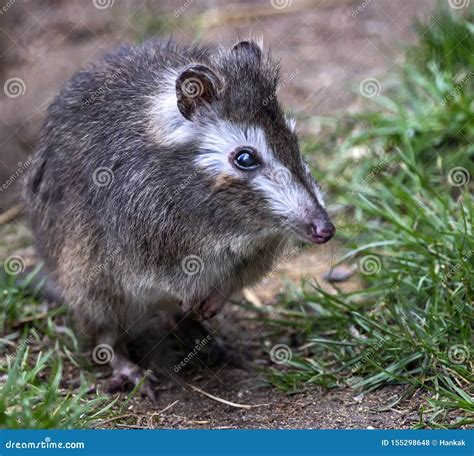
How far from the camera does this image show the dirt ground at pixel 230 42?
675 cm

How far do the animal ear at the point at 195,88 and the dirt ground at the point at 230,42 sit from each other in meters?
2.11

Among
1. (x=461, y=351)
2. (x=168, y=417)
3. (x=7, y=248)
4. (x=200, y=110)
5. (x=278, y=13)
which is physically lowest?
(x=168, y=417)

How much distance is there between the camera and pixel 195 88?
5.76 metres

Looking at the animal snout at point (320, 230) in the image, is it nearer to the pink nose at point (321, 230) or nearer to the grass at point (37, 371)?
the pink nose at point (321, 230)

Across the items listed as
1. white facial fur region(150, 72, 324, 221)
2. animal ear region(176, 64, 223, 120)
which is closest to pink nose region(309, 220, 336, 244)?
white facial fur region(150, 72, 324, 221)

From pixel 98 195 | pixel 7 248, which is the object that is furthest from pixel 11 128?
pixel 98 195

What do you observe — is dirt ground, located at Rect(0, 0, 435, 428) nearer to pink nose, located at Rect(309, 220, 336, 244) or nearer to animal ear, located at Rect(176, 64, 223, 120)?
pink nose, located at Rect(309, 220, 336, 244)

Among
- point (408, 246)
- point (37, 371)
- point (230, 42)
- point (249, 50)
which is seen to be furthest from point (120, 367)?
point (230, 42)

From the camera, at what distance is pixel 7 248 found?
8367mm

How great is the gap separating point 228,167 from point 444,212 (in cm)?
208

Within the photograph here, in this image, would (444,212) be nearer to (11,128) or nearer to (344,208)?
(344,208)

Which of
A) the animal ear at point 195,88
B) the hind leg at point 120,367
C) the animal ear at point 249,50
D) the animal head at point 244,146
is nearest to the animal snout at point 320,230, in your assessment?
the animal head at point 244,146

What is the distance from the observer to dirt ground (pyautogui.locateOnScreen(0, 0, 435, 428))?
22.2ft

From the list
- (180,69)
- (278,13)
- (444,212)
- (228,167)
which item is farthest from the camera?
(278,13)
